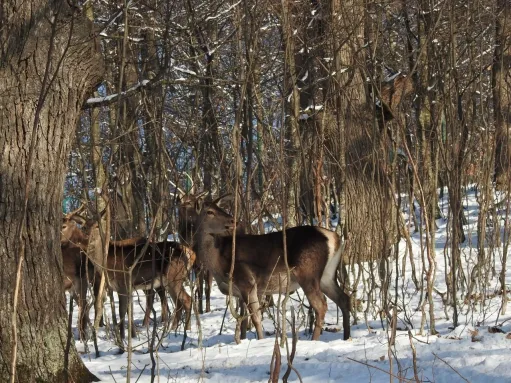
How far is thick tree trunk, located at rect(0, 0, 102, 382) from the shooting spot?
18.4 ft

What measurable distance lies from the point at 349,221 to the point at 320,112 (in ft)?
5.03

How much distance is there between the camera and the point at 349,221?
9523 millimetres

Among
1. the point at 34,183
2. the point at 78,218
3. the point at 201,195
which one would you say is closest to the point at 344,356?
the point at 34,183

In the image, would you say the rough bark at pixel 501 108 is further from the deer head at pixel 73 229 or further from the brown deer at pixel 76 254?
the deer head at pixel 73 229

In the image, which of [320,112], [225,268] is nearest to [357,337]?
[225,268]

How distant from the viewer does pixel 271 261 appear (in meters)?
9.09

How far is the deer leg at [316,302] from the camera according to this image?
8.45m

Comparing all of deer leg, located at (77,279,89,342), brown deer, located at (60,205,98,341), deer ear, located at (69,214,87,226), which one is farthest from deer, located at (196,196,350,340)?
deer ear, located at (69,214,87,226)

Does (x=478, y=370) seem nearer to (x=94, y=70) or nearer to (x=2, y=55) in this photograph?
(x=94, y=70)

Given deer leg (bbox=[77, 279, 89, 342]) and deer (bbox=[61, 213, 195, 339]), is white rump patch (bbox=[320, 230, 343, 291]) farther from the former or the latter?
deer leg (bbox=[77, 279, 89, 342])

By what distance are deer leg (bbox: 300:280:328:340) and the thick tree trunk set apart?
10.2 feet

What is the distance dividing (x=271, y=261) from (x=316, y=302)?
78 centimetres

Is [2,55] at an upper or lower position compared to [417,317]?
upper

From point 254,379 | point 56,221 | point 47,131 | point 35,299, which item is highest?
point 47,131
